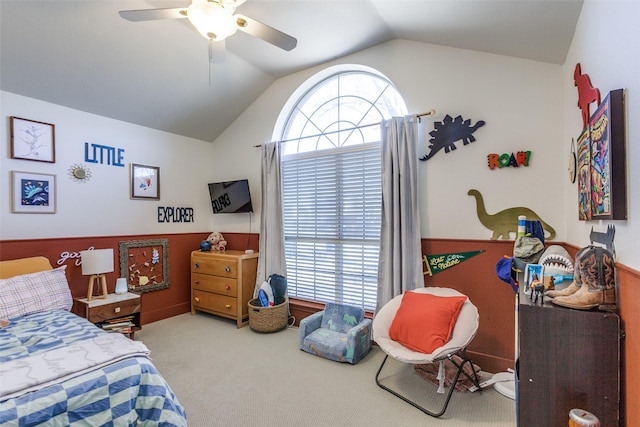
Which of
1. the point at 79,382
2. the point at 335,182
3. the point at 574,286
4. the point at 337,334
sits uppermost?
the point at 335,182

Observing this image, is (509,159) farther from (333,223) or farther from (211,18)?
(211,18)

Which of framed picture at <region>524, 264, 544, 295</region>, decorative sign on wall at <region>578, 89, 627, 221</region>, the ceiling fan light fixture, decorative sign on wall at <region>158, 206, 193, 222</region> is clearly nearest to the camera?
decorative sign on wall at <region>578, 89, 627, 221</region>

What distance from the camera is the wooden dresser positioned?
138 inches

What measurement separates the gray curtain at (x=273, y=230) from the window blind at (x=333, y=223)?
18 centimetres

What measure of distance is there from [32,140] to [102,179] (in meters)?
0.65

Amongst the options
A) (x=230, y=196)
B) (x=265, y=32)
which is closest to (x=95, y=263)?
(x=230, y=196)

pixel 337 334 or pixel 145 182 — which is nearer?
pixel 337 334

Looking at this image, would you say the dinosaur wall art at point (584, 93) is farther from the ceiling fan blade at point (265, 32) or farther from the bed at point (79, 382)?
the bed at point (79, 382)

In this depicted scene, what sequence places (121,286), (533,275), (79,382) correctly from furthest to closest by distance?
1. (121,286)
2. (533,275)
3. (79,382)

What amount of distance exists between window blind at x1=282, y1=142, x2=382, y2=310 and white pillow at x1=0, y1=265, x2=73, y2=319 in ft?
7.14

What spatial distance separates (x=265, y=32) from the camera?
6.40ft

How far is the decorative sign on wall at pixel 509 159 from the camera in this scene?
7.75ft

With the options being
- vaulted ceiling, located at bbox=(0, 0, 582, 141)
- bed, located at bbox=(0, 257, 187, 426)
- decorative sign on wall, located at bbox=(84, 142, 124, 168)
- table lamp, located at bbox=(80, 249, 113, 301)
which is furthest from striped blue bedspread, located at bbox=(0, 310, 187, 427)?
vaulted ceiling, located at bbox=(0, 0, 582, 141)

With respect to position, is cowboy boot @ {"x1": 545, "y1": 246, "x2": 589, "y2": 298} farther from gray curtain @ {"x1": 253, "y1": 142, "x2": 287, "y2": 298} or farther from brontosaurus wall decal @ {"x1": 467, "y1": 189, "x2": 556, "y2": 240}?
gray curtain @ {"x1": 253, "y1": 142, "x2": 287, "y2": 298}
